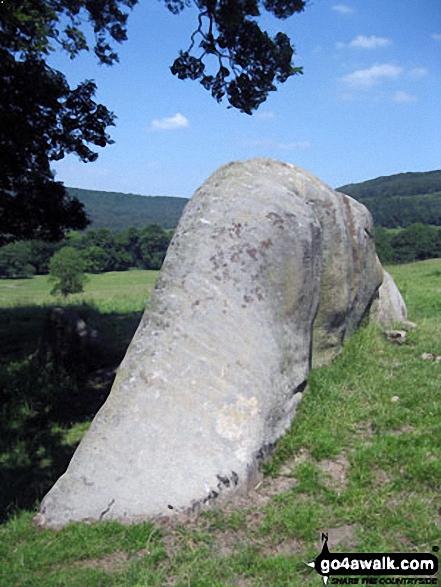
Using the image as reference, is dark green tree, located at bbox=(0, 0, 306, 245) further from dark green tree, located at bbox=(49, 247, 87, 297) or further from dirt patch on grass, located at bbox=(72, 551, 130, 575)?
dark green tree, located at bbox=(49, 247, 87, 297)

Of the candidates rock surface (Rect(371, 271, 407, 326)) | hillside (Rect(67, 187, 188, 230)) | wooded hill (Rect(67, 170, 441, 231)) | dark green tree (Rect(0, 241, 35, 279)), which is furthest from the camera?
hillside (Rect(67, 187, 188, 230))

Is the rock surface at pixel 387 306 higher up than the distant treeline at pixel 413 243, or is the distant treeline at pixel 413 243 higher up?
the rock surface at pixel 387 306

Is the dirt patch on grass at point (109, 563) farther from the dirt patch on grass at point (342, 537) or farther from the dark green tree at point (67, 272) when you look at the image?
the dark green tree at point (67, 272)

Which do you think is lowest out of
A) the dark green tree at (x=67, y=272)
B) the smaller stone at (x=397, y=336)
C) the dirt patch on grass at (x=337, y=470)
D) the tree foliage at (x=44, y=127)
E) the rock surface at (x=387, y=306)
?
the dark green tree at (x=67, y=272)

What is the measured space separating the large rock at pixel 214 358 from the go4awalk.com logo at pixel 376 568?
3.57 feet

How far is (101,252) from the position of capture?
177 feet

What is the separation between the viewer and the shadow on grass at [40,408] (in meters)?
5.86

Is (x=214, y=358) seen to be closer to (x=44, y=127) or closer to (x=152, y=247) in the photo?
(x=44, y=127)

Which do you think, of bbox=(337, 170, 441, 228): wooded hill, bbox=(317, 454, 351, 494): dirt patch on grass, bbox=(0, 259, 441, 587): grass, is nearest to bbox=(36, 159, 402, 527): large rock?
bbox=(0, 259, 441, 587): grass

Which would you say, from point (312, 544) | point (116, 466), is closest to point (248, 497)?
point (312, 544)

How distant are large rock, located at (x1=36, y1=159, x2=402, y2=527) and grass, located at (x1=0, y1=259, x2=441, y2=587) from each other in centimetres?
24

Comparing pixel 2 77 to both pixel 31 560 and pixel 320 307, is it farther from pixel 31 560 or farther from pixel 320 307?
pixel 31 560

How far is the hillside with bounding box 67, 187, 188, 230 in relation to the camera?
131 m

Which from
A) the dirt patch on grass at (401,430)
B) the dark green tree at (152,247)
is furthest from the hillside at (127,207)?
the dirt patch on grass at (401,430)
